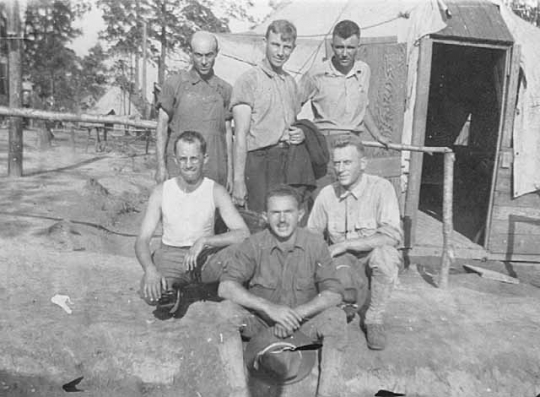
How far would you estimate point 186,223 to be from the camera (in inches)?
125

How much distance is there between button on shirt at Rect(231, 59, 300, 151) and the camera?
11.7 ft

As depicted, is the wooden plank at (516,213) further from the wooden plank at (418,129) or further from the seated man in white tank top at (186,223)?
the seated man in white tank top at (186,223)

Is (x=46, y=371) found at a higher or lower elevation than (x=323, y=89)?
lower

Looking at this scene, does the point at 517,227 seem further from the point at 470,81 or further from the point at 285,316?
the point at 285,316

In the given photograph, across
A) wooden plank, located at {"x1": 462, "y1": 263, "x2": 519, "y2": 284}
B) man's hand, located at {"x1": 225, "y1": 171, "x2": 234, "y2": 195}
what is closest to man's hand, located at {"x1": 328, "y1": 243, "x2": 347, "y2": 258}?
man's hand, located at {"x1": 225, "y1": 171, "x2": 234, "y2": 195}

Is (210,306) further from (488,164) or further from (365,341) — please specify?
(488,164)

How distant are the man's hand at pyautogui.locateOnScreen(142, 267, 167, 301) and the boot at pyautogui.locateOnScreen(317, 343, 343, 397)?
935mm

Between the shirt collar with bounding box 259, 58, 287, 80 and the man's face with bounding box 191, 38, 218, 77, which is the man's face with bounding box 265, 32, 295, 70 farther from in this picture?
the man's face with bounding box 191, 38, 218, 77

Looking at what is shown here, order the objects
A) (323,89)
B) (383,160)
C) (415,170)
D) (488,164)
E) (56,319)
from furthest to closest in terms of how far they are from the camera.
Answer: (488,164)
(415,170)
(383,160)
(323,89)
(56,319)

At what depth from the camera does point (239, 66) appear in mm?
7199

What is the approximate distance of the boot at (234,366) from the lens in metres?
2.57

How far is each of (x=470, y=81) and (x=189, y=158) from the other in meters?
5.88

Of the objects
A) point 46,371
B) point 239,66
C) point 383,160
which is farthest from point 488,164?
point 46,371

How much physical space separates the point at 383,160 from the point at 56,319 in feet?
11.0
